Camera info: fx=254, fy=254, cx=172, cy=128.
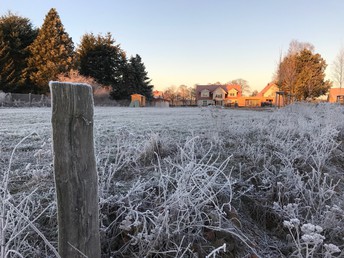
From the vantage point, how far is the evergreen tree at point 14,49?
64.0 ft

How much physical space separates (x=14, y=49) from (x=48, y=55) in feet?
10.1

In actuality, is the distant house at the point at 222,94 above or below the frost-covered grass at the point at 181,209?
above

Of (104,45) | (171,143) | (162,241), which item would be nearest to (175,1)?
(171,143)

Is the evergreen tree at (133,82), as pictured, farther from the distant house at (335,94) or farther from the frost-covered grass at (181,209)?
the frost-covered grass at (181,209)

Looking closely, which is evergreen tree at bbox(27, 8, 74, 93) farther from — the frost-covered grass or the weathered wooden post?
the weathered wooden post

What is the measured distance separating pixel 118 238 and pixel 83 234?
50 cm

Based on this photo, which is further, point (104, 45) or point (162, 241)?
point (104, 45)

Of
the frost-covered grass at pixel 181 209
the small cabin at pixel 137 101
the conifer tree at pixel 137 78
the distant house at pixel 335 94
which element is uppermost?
the conifer tree at pixel 137 78

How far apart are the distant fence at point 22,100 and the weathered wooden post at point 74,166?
49.5ft

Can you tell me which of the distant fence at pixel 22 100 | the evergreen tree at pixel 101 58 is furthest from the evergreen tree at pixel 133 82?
the distant fence at pixel 22 100

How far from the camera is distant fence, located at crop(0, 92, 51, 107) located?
14548 mm

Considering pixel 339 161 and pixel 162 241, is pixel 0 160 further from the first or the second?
pixel 339 161

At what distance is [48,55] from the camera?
20.3 metres

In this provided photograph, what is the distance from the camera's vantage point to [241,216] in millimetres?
2137
